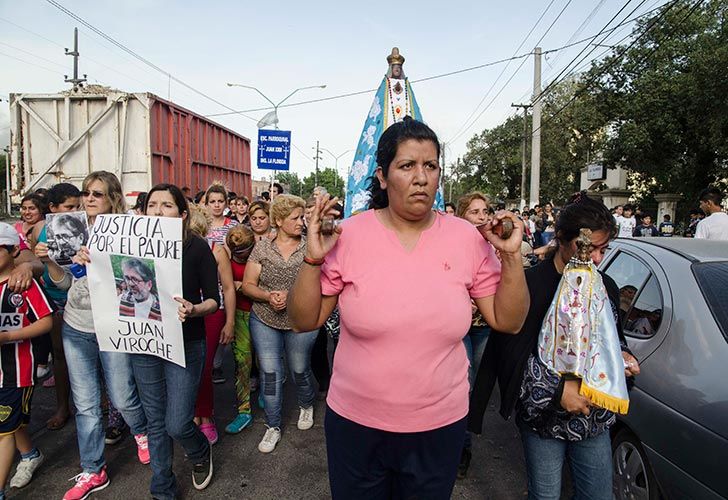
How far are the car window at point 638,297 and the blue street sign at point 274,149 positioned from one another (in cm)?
1093

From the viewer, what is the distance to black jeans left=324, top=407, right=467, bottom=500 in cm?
193

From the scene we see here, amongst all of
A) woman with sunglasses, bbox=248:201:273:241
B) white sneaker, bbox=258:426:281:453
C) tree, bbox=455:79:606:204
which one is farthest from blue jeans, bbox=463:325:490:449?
tree, bbox=455:79:606:204

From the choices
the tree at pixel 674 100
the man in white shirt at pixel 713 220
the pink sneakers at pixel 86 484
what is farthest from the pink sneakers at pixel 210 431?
the tree at pixel 674 100

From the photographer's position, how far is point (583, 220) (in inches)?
89.8

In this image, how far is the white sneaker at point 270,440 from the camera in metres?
4.11

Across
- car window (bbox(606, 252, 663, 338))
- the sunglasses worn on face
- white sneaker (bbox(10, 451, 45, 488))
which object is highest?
the sunglasses worn on face

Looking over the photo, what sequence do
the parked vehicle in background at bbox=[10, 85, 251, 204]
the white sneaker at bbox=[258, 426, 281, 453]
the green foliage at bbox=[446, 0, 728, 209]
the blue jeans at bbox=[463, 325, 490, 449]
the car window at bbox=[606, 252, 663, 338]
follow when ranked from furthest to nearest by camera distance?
1. the green foliage at bbox=[446, 0, 728, 209]
2. the parked vehicle in background at bbox=[10, 85, 251, 204]
3. the white sneaker at bbox=[258, 426, 281, 453]
4. the blue jeans at bbox=[463, 325, 490, 449]
5. the car window at bbox=[606, 252, 663, 338]

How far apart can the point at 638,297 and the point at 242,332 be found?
123 inches

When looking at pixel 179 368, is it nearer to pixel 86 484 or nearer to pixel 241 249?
pixel 86 484

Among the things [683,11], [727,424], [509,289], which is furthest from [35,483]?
[683,11]

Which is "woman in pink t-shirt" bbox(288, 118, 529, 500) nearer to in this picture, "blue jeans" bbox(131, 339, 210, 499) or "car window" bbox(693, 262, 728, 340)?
"car window" bbox(693, 262, 728, 340)

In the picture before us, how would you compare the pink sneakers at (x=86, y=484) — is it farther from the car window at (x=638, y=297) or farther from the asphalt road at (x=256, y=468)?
the car window at (x=638, y=297)

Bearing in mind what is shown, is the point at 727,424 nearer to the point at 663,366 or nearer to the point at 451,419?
the point at 663,366

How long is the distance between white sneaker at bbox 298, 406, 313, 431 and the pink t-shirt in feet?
8.94
